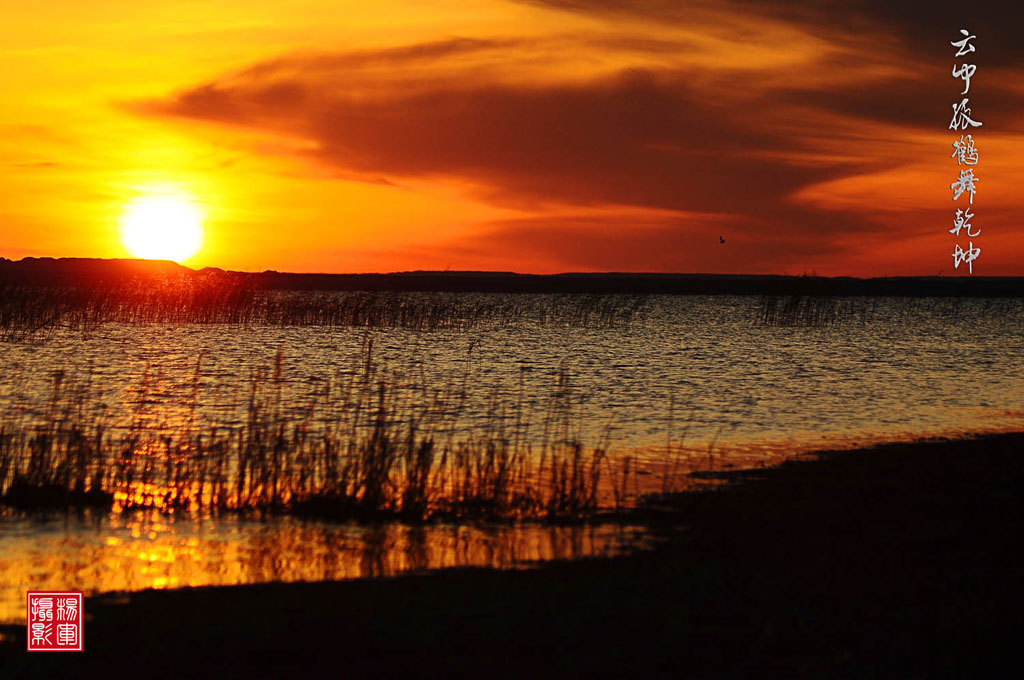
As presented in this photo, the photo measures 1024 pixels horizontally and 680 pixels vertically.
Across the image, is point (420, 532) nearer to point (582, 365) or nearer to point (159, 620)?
point (159, 620)

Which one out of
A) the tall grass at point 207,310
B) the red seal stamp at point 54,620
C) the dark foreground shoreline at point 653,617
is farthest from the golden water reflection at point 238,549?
the tall grass at point 207,310

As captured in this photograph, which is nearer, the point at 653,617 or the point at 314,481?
the point at 653,617

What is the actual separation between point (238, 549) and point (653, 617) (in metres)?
4.54

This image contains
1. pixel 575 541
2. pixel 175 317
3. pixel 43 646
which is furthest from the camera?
pixel 175 317

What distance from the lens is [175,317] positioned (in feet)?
162

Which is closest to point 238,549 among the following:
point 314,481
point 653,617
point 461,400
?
point 314,481

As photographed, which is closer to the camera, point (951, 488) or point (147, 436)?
point (951, 488)

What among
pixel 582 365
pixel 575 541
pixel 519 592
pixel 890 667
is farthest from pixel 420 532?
pixel 582 365

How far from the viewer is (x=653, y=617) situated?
776 centimetres

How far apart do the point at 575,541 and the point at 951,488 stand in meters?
5.33

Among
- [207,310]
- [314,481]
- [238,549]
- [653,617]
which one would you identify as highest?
[207,310]

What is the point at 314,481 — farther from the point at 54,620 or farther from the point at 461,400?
the point at 461,400

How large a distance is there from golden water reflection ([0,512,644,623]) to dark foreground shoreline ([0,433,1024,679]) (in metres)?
0.48

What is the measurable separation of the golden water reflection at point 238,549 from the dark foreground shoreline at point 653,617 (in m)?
0.48
